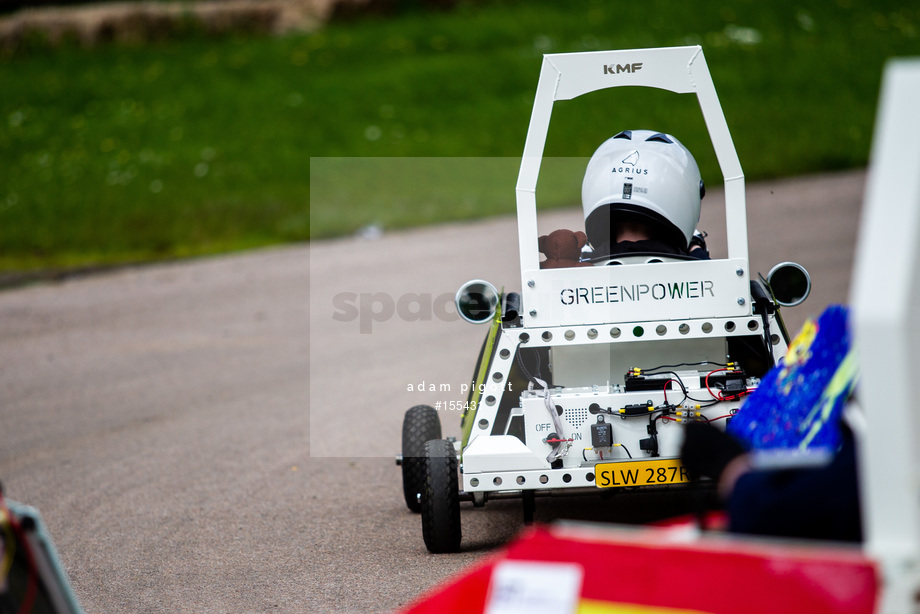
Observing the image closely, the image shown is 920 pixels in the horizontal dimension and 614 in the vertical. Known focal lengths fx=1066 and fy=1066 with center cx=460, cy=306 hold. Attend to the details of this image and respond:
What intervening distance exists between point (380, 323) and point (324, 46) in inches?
835

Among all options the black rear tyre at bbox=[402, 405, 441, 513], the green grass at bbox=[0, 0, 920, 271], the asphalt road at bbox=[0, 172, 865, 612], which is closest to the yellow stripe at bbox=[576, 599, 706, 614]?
the asphalt road at bbox=[0, 172, 865, 612]

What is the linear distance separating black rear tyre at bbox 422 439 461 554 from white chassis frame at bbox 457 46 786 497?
134 mm

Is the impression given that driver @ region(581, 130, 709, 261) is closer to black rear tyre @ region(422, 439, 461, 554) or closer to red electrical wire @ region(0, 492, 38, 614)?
black rear tyre @ region(422, 439, 461, 554)

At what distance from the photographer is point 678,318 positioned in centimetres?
486

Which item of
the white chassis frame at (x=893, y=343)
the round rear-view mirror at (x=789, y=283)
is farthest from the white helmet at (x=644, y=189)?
the white chassis frame at (x=893, y=343)

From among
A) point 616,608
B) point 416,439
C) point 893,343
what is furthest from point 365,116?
point 893,343

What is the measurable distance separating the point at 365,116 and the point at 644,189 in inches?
888

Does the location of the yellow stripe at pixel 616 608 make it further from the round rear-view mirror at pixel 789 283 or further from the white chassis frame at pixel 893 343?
the round rear-view mirror at pixel 789 283

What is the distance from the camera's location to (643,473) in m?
4.41

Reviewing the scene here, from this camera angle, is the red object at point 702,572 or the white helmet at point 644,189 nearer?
the red object at point 702,572

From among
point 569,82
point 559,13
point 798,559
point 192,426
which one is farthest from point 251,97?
point 798,559

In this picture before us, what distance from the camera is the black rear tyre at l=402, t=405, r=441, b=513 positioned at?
547cm

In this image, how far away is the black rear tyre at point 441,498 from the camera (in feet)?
15.5

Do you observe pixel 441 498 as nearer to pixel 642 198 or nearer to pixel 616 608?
pixel 642 198
